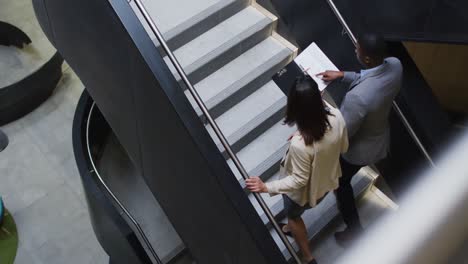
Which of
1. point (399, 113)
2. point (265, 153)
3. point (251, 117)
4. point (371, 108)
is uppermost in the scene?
point (371, 108)

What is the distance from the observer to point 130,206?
7.57 meters

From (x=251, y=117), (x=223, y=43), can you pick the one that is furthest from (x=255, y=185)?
(x=223, y=43)

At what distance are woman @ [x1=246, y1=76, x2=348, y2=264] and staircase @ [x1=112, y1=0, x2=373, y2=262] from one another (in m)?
1.12

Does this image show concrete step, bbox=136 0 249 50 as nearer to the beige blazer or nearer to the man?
the man

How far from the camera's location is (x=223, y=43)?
18.2ft

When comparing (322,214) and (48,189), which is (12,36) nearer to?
(48,189)

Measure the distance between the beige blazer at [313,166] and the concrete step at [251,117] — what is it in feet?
4.30

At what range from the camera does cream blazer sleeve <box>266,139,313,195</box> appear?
11.9 ft

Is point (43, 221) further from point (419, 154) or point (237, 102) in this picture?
point (419, 154)

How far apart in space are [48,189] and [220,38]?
485 centimetres

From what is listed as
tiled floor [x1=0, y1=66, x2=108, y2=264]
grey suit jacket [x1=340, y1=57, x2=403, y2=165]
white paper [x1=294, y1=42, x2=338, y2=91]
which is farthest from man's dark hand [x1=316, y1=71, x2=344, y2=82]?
tiled floor [x1=0, y1=66, x2=108, y2=264]

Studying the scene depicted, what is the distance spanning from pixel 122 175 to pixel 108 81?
11.1 ft

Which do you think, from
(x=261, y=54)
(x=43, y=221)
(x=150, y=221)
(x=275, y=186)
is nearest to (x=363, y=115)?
(x=275, y=186)

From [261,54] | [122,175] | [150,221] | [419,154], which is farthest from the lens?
[122,175]
